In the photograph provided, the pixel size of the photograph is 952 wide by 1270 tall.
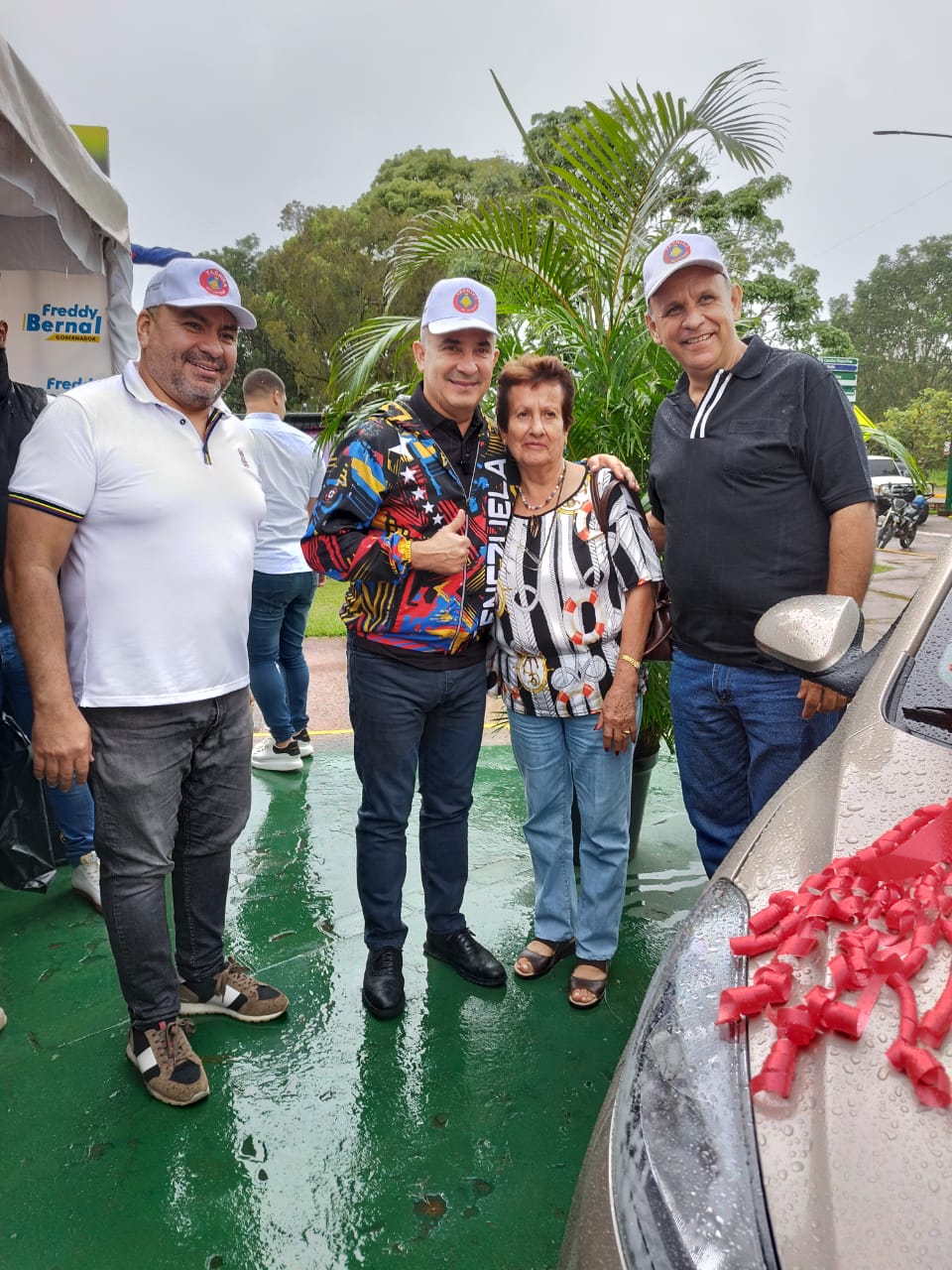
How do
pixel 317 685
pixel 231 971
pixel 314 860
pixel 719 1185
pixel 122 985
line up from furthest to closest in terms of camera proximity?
pixel 317 685 < pixel 314 860 < pixel 231 971 < pixel 122 985 < pixel 719 1185

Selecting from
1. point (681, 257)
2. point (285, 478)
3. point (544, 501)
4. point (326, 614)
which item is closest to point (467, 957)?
point (544, 501)

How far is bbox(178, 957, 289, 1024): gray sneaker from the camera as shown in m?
2.84

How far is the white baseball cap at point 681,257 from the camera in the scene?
108 inches

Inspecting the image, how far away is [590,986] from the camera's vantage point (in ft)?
9.57

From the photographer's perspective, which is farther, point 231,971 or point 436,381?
point 231,971

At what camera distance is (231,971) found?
2.91 metres

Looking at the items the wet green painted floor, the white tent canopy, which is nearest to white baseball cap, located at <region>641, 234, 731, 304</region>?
the white tent canopy

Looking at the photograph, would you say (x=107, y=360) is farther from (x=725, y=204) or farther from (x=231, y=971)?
(x=725, y=204)

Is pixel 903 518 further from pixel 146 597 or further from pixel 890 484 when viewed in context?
pixel 146 597

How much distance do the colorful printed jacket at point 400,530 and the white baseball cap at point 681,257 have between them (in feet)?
2.50

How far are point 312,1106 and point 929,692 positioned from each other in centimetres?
186

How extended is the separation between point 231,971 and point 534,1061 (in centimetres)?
99

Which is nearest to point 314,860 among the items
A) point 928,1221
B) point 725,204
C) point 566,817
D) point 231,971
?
point 231,971

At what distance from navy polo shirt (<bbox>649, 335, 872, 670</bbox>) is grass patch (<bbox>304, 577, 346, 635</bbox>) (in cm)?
605
